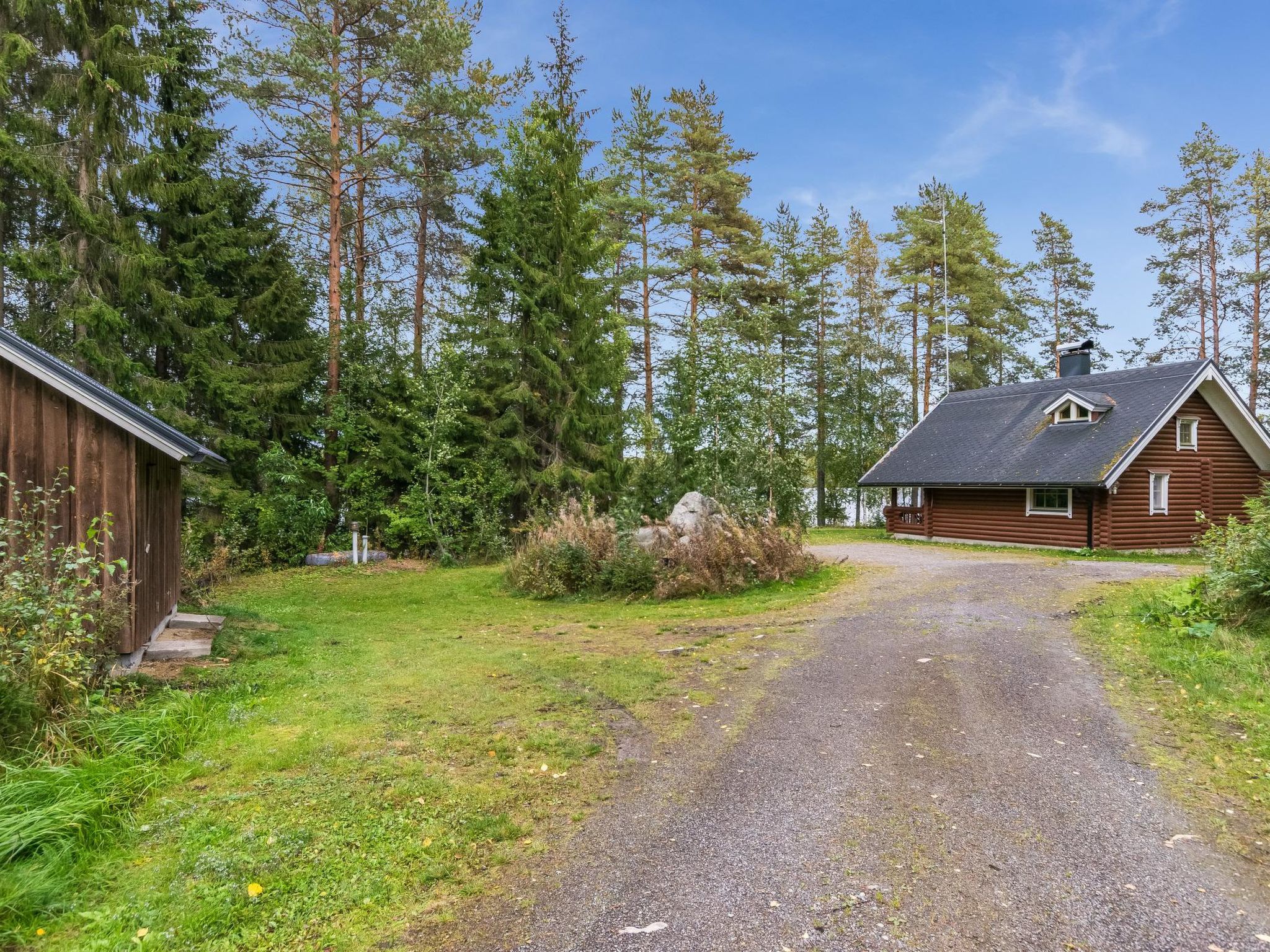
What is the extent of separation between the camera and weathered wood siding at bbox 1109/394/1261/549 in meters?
17.0

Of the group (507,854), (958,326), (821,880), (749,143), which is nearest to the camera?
(821,880)

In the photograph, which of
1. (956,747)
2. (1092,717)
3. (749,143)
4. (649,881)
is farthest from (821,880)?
(749,143)

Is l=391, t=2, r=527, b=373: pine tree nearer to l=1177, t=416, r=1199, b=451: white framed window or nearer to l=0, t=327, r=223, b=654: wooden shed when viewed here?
l=0, t=327, r=223, b=654: wooden shed

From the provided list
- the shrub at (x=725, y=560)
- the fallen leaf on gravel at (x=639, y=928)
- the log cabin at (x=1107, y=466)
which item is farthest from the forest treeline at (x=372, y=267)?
the fallen leaf on gravel at (x=639, y=928)

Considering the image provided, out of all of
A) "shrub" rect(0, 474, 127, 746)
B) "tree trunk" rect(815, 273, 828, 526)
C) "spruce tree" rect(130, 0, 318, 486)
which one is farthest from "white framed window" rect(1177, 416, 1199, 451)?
"spruce tree" rect(130, 0, 318, 486)

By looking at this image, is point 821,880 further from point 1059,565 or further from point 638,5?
point 638,5

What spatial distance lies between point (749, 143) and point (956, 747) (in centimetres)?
2615

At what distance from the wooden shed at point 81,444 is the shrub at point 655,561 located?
6560 mm

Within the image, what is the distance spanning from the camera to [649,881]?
3.03 m

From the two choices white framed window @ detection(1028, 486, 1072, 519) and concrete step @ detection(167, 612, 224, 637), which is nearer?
concrete step @ detection(167, 612, 224, 637)

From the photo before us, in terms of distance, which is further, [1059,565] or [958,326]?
[958,326]

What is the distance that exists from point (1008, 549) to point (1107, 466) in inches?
137

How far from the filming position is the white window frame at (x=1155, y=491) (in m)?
17.3

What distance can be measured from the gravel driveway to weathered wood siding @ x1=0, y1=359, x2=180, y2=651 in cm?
515
